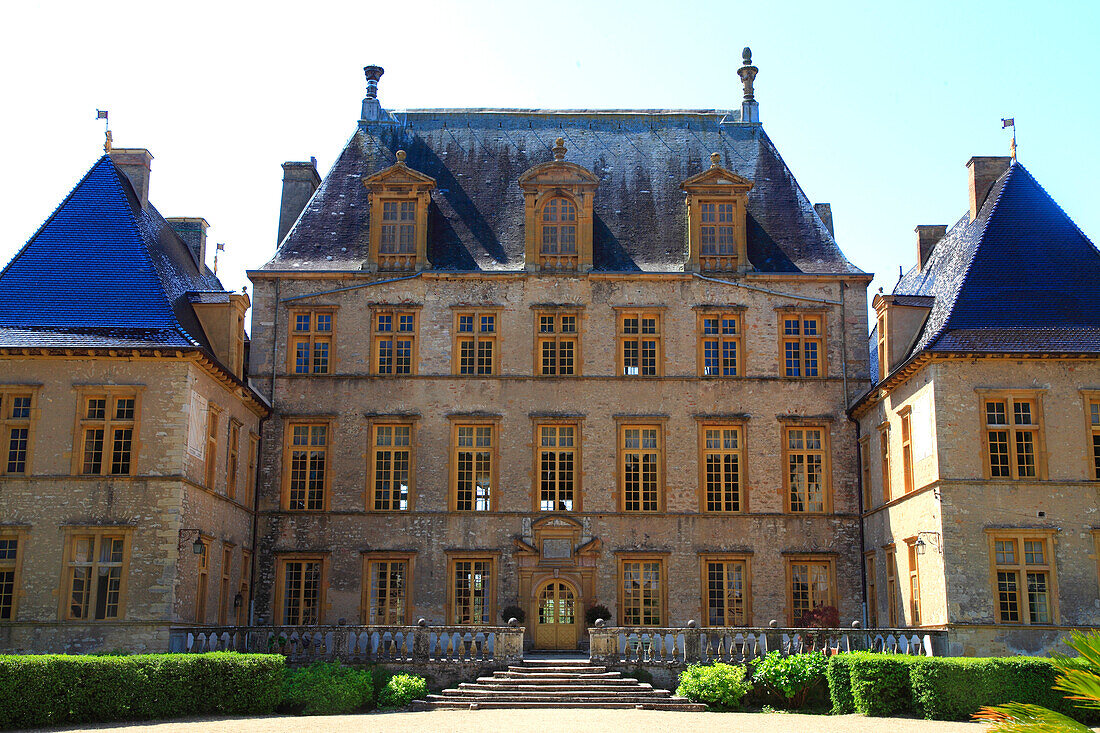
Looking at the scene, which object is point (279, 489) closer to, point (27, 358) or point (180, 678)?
point (27, 358)

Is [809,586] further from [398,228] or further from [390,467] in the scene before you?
[398,228]

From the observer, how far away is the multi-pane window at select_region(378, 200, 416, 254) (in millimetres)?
30922

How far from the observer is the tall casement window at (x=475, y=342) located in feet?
98.7

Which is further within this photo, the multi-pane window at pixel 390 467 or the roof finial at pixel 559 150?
the roof finial at pixel 559 150

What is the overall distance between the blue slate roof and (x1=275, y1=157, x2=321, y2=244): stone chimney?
5881 millimetres

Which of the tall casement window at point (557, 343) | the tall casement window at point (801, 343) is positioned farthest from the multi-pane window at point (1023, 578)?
the tall casement window at point (557, 343)

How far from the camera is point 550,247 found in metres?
30.9

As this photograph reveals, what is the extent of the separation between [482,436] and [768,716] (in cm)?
1220

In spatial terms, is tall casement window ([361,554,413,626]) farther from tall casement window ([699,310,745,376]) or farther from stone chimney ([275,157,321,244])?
stone chimney ([275,157,321,244])

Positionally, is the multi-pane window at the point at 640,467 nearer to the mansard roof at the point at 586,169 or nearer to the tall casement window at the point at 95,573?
the mansard roof at the point at 586,169

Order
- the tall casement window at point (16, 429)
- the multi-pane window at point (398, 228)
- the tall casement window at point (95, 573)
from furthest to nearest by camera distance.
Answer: the multi-pane window at point (398, 228) → the tall casement window at point (16, 429) → the tall casement window at point (95, 573)

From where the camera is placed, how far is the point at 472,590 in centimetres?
2870

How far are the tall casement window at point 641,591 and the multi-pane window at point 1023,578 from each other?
27.9ft

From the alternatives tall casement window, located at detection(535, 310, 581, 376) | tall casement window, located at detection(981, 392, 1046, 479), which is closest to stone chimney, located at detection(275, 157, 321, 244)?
tall casement window, located at detection(535, 310, 581, 376)
